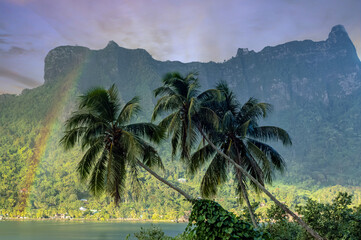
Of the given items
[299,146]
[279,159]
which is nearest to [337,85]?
[299,146]

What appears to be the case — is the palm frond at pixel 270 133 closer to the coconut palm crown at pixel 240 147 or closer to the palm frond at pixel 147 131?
the coconut palm crown at pixel 240 147

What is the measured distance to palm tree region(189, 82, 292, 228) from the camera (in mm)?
16734

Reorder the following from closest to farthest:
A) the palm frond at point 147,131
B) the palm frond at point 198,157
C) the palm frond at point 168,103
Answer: the palm frond at point 147,131
the palm frond at point 168,103
the palm frond at point 198,157

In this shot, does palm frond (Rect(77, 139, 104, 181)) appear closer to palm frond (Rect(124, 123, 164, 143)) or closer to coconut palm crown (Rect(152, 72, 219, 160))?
palm frond (Rect(124, 123, 164, 143))

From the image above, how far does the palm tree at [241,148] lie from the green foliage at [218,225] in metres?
10.0

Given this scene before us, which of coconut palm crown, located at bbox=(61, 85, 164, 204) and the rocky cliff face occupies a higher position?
the rocky cliff face

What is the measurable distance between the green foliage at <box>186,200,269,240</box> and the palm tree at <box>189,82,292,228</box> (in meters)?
10.0

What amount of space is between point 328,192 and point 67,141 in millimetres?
108055

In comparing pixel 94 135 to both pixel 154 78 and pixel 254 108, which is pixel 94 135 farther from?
pixel 154 78

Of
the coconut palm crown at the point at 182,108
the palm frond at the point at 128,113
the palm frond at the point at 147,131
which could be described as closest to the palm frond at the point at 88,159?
the palm frond at the point at 128,113

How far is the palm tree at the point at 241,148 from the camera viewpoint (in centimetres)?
1673

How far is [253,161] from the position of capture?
17078 millimetres

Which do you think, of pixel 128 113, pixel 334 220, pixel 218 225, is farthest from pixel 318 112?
pixel 218 225

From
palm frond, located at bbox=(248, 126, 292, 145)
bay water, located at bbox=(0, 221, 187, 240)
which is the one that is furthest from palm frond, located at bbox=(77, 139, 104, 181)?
bay water, located at bbox=(0, 221, 187, 240)
